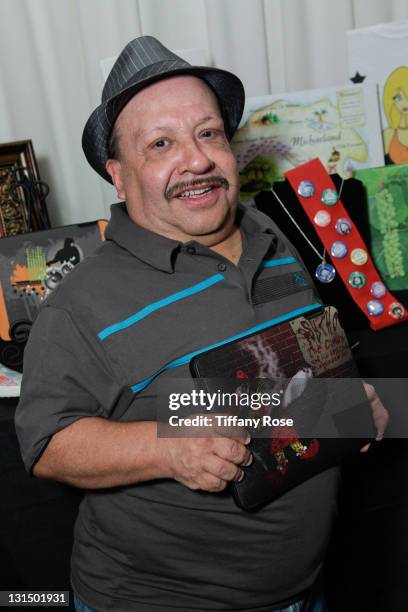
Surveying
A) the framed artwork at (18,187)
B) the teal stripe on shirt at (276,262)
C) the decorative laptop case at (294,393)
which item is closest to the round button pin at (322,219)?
the teal stripe on shirt at (276,262)

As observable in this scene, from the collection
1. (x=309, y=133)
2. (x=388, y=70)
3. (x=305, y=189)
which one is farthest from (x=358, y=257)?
(x=388, y=70)

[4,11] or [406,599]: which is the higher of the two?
[4,11]

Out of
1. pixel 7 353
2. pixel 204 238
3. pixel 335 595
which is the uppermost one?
pixel 204 238

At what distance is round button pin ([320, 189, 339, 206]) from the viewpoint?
1.27 metres

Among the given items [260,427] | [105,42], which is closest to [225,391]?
[260,427]

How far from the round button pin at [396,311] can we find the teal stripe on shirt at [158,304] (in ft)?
1.63

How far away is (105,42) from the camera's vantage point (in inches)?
57.5

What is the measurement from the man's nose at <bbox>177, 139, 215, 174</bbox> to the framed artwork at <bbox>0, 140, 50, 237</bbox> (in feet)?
1.72

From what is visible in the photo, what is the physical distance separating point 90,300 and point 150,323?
0.27 feet

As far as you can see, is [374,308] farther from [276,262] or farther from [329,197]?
[276,262]

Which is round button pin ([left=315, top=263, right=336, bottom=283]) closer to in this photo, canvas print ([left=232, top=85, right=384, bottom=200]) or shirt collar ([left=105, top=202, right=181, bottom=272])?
canvas print ([left=232, top=85, right=384, bottom=200])

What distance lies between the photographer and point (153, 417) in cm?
86

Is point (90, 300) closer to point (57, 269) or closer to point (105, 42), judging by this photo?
Answer: point (57, 269)

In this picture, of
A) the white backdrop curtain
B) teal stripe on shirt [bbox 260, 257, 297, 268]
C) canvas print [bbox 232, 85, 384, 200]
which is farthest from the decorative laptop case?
the white backdrop curtain
